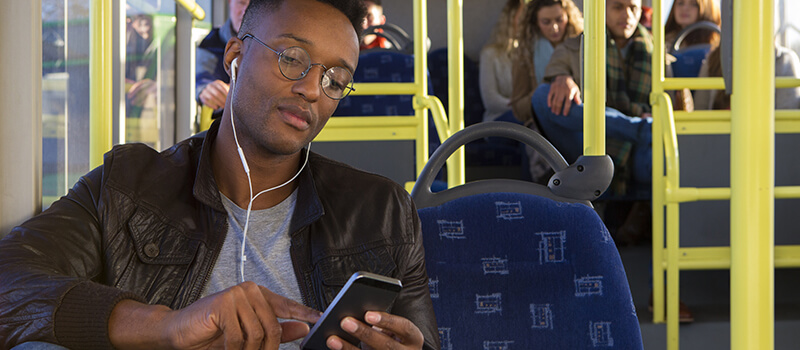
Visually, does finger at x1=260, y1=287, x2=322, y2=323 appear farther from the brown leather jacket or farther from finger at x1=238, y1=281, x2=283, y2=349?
the brown leather jacket

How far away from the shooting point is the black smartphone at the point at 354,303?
906 mm

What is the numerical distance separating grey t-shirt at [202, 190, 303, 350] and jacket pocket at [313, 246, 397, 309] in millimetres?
48

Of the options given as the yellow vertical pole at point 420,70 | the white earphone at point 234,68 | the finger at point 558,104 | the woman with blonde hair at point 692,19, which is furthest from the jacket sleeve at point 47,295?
the woman with blonde hair at point 692,19

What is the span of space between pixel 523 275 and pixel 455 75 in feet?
4.75

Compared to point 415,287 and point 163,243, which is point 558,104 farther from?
point 163,243

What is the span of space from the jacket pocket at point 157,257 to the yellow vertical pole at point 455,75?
1.54 metres

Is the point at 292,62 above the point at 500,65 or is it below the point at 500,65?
below

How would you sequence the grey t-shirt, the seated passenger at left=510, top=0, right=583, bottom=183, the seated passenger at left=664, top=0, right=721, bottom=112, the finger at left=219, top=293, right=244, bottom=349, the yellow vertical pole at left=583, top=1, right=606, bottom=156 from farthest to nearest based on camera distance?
the seated passenger at left=510, top=0, right=583, bottom=183
the seated passenger at left=664, top=0, right=721, bottom=112
the yellow vertical pole at left=583, top=1, right=606, bottom=156
the grey t-shirt
the finger at left=219, top=293, right=244, bottom=349

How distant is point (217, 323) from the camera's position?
867 millimetres

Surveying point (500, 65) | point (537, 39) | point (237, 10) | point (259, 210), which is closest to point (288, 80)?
point (259, 210)

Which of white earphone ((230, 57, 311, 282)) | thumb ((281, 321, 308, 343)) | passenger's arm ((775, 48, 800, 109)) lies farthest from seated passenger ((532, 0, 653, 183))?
thumb ((281, 321, 308, 343))

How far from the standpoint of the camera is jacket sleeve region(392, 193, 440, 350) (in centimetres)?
131

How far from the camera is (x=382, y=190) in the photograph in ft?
4.67

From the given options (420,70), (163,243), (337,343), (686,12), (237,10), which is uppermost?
(686,12)
